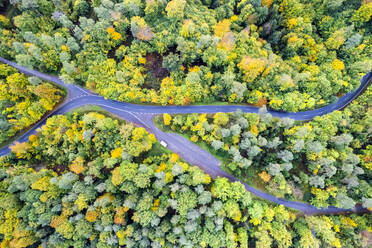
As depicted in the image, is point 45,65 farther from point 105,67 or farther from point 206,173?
point 206,173

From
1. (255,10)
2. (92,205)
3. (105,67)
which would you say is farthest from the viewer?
(255,10)

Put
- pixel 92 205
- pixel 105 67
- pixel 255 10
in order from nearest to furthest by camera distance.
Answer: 1. pixel 92 205
2. pixel 105 67
3. pixel 255 10

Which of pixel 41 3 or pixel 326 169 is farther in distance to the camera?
pixel 41 3

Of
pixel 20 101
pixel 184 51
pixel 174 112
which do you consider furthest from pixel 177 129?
pixel 20 101

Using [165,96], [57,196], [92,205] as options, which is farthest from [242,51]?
[57,196]

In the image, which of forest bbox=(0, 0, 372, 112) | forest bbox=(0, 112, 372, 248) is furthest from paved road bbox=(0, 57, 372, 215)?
forest bbox=(0, 112, 372, 248)

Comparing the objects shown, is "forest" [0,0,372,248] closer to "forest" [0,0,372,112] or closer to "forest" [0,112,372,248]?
"forest" [0,112,372,248]

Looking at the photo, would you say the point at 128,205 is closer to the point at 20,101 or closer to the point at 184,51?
the point at 184,51
